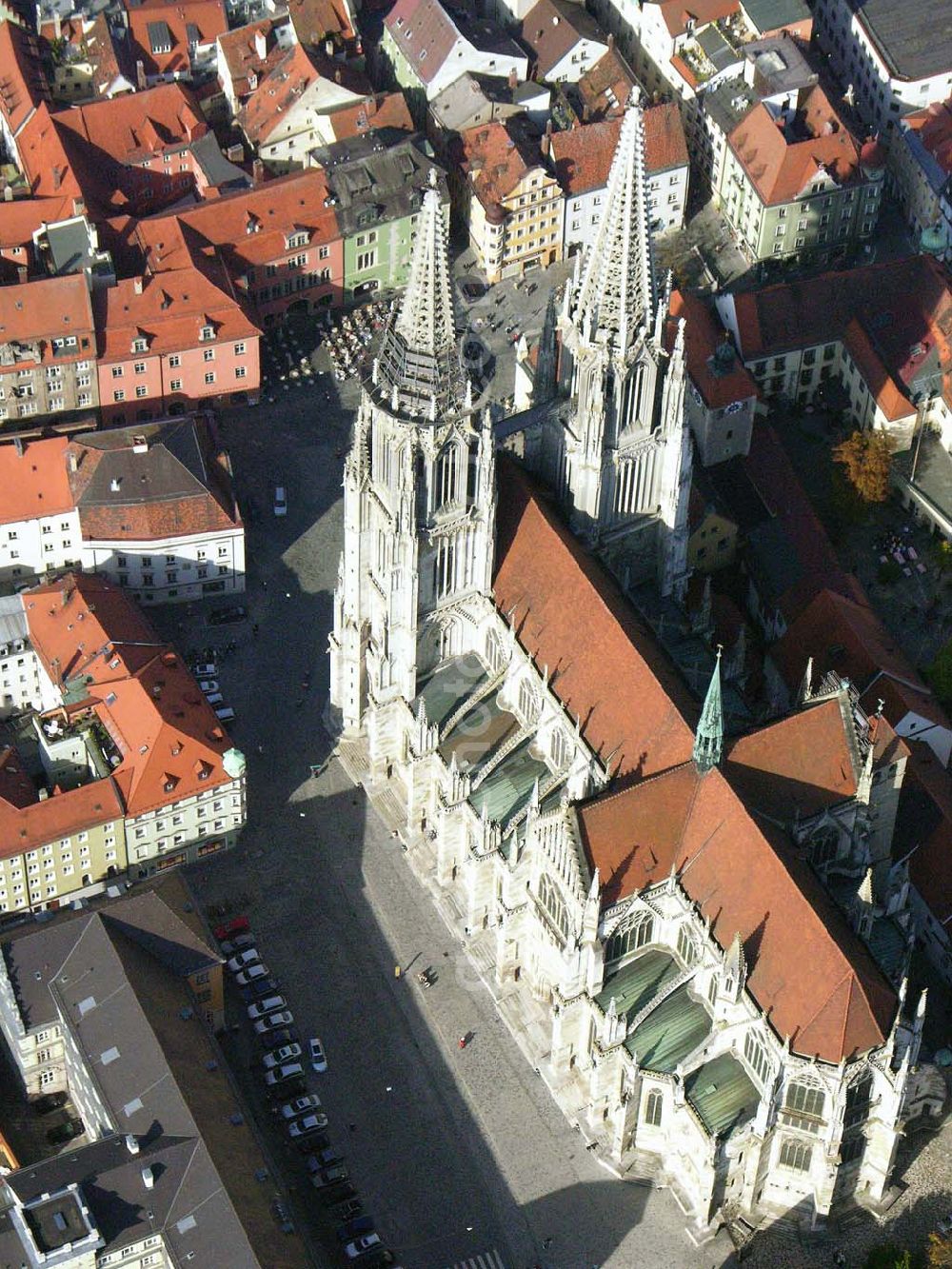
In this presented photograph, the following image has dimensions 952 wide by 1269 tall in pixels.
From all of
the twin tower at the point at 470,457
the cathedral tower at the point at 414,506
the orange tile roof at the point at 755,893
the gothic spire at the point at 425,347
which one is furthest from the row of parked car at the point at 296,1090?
the gothic spire at the point at 425,347

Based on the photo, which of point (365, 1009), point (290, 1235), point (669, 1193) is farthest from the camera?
point (365, 1009)

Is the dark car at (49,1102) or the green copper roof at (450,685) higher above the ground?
the green copper roof at (450,685)

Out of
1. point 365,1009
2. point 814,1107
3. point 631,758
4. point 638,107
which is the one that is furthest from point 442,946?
point 638,107

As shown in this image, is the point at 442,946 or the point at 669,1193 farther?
the point at 442,946

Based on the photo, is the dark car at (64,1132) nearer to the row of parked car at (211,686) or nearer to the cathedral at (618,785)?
the cathedral at (618,785)

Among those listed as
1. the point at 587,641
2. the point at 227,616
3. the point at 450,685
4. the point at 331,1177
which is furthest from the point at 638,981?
the point at 227,616

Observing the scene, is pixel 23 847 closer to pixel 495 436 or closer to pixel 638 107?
pixel 495 436

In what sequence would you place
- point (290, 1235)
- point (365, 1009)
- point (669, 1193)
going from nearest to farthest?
point (290, 1235) < point (669, 1193) < point (365, 1009)

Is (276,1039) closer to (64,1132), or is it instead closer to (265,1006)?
(265,1006)
